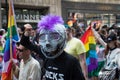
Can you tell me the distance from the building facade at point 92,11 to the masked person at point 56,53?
2064 centimetres

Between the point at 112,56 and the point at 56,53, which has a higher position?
the point at 56,53

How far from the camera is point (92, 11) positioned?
85.7ft

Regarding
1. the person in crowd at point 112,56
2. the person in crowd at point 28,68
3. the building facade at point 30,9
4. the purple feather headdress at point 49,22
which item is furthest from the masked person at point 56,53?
the building facade at point 30,9

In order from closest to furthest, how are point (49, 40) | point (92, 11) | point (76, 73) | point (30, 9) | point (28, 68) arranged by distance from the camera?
1. point (76, 73)
2. point (49, 40)
3. point (28, 68)
4. point (30, 9)
5. point (92, 11)

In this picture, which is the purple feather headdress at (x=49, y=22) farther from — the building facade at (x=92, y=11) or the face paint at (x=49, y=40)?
the building facade at (x=92, y=11)

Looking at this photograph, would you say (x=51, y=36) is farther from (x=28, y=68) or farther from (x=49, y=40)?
(x=28, y=68)

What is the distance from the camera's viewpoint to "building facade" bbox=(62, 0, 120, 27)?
988 inches

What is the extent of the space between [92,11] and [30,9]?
4.20 meters

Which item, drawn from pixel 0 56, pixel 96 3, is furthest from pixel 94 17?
pixel 0 56

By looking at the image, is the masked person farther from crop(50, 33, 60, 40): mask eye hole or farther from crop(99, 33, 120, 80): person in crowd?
crop(99, 33, 120, 80): person in crowd

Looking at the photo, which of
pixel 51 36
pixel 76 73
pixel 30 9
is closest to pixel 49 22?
pixel 51 36

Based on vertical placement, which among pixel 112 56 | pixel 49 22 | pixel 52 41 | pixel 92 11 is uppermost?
pixel 49 22

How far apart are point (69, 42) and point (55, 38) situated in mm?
3280

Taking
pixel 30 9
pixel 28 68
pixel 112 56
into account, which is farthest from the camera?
pixel 30 9
